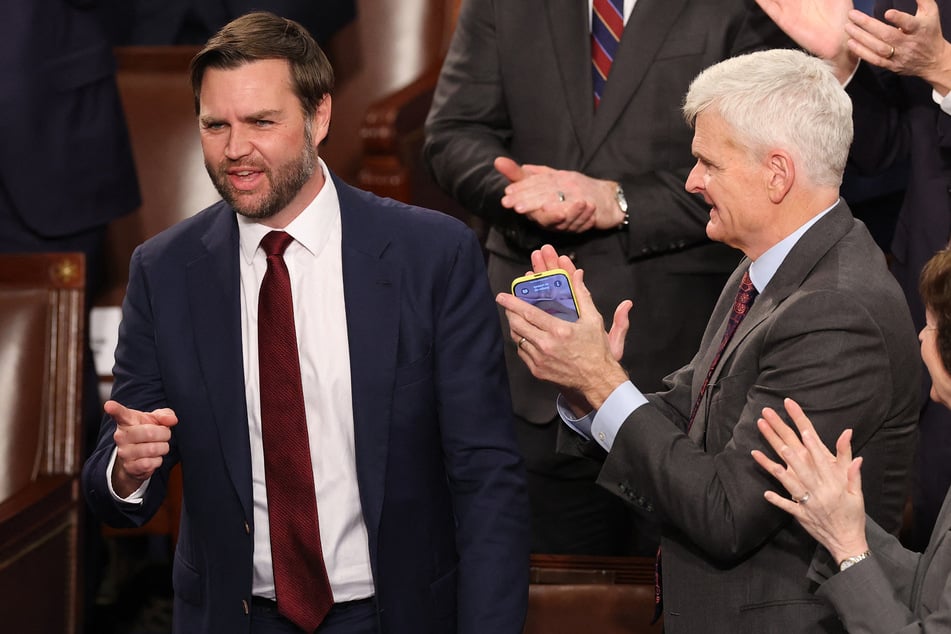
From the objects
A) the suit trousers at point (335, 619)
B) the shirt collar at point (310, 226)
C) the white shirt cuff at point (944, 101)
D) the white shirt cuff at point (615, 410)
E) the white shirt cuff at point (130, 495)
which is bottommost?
the suit trousers at point (335, 619)

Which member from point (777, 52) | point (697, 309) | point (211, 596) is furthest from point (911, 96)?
point (211, 596)

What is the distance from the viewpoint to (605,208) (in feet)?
8.81

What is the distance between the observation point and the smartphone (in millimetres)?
2004

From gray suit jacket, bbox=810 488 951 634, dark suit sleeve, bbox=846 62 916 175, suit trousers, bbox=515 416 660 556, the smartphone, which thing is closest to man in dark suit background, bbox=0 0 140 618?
suit trousers, bbox=515 416 660 556

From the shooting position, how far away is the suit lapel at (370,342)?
1957 millimetres

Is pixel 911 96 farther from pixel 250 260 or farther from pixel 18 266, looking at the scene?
pixel 18 266

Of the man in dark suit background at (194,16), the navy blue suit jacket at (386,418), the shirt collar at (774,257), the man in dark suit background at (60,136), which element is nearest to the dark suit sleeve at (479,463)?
the navy blue suit jacket at (386,418)

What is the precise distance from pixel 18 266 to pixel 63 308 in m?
0.15

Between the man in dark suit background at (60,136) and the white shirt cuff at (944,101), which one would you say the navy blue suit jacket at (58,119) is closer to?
the man in dark suit background at (60,136)

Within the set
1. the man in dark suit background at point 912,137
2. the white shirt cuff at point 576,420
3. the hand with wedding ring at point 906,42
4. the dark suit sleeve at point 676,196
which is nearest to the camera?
the white shirt cuff at point 576,420

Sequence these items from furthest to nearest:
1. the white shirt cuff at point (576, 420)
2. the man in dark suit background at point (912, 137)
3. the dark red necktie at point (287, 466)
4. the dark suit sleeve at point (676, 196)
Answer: the dark suit sleeve at point (676, 196) < the man in dark suit background at point (912, 137) < the white shirt cuff at point (576, 420) < the dark red necktie at point (287, 466)

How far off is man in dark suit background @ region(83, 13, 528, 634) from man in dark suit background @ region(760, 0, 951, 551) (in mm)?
910

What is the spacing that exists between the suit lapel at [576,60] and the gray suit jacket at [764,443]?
0.92 m

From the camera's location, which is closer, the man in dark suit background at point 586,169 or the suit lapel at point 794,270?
the suit lapel at point 794,270
